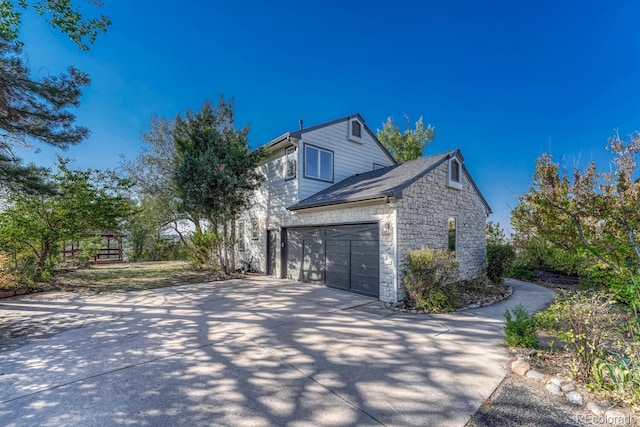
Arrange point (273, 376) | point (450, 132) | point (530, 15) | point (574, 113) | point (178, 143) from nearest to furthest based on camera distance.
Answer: point (273, 376) → point (530, 15) → point (178, 143) → point (574, 113) → point (450, 132)

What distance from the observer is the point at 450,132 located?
22375 millimetres

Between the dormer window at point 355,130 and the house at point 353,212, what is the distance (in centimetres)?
5

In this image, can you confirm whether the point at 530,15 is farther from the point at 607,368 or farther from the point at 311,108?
→ the point at 607,368

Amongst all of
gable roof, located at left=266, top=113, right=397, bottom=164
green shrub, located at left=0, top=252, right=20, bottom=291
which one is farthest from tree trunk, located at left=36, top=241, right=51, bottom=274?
gable roof, located at left=266, top=113, right=397, bottom=164

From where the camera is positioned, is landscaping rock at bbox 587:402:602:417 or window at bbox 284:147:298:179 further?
window at bbox 284:147:298:179

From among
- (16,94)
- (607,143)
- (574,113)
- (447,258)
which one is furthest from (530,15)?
(16,94)

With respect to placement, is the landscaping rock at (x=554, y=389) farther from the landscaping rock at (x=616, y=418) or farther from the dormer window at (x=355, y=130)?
the dormer window at (x=355, y=130)

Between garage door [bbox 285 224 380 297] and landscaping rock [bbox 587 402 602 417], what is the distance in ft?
17.4

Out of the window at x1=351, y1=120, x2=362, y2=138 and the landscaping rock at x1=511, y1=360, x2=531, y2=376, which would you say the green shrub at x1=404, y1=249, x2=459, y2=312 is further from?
the window at x1=351, y1=120, x2=362, y2=138

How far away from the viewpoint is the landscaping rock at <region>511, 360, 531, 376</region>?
359 cm

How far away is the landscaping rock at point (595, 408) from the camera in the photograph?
8.87 ft

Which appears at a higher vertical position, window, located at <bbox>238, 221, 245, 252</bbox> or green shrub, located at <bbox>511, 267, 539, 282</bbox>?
window, located at <bbox>238, 221, 245, 252</bbox>

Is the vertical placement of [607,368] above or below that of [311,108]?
below

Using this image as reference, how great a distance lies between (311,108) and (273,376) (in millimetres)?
14988
